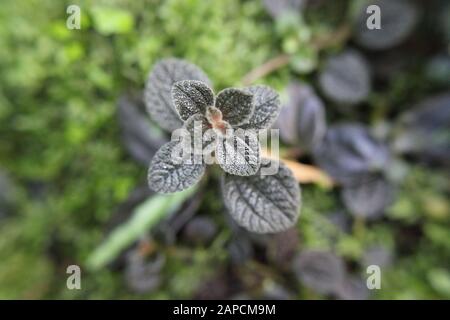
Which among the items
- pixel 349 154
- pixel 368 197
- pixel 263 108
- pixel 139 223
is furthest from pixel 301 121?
pixel 139 223

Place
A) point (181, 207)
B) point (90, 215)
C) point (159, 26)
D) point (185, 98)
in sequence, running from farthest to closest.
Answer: point (90, 215) → point (159, 26) → point (181, 207) → point (185, 98)

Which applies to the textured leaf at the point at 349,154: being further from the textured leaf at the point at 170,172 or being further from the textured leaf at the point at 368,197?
the textured leaf at the point at 170,172

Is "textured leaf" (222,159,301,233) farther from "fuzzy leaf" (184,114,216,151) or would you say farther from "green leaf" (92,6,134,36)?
"green leaf" (92,6,134,36)

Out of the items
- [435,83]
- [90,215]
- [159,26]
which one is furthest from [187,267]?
[435,83]

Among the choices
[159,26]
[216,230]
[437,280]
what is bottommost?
[437,280]

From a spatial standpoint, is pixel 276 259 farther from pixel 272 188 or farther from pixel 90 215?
pixel 90 215

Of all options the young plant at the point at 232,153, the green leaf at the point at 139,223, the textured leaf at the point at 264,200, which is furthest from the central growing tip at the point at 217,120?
the green leaf at the point at 139,223

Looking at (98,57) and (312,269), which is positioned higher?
(98,57)
